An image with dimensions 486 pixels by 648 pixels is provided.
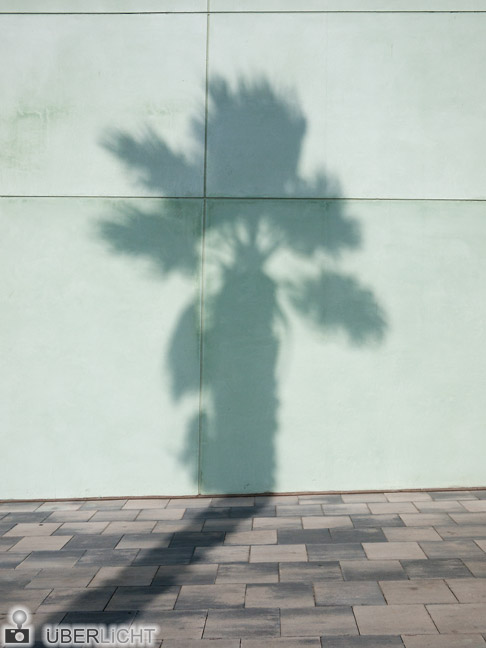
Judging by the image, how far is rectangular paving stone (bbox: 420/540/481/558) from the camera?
16.1 feet

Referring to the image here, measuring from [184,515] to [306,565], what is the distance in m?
1.82

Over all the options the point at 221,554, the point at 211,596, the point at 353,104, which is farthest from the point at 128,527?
the point at 353,104

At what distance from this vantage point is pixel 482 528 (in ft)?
18.3

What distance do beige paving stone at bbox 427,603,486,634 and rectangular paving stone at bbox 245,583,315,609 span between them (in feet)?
2.63

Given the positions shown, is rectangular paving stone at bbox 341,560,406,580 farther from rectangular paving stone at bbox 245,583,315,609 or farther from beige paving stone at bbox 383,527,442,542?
beige paving stone at bbox 383,527,442,542

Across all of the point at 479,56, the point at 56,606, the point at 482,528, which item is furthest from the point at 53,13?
the point at 482,528

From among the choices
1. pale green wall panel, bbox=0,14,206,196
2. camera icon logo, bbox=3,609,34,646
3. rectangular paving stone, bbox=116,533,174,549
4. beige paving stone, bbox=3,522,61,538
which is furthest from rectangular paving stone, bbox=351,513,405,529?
pale green wall panel, bbox=0,14,206,196

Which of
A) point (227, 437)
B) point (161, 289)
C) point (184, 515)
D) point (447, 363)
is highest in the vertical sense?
point (161, 289)

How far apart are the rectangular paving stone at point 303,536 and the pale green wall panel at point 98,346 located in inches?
63.4

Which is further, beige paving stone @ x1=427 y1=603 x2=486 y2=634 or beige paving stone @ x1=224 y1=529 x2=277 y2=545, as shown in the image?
beige paving stone @ x1=224 y1=529 x2=277 y2=545

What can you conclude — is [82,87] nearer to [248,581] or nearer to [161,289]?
[161,289]

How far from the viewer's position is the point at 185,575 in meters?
4.60

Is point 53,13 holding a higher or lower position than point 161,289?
higher

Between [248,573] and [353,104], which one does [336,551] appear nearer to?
[248,573]
